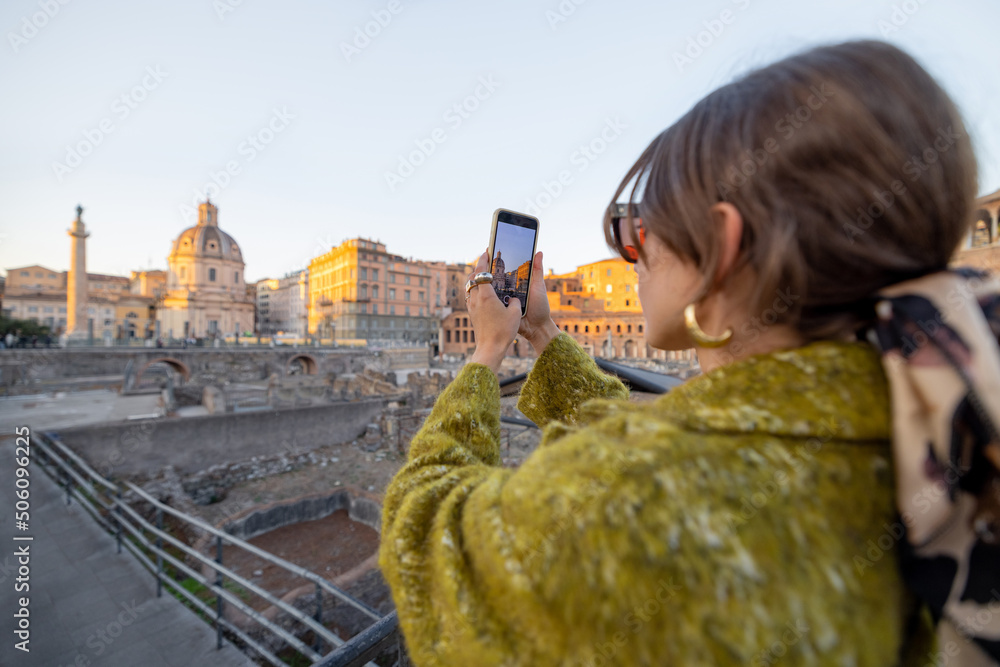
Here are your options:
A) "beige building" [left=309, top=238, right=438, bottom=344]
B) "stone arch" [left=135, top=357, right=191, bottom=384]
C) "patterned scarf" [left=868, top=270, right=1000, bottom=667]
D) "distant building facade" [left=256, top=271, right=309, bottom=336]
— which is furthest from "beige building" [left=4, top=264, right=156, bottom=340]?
"patterned scarf" [left=868, top=270, right=1000, bottom=667]

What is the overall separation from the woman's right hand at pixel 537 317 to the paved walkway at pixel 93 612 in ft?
15.0

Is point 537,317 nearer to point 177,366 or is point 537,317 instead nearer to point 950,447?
point 950,447

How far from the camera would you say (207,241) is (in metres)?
56.4

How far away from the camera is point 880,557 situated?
26.0 inches

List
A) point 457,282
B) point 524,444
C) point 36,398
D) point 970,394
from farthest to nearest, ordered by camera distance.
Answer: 1. point 457,282
2. point 36,398
3. point 524,444
4. point 970,394

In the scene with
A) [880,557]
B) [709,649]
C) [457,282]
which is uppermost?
[457,282]

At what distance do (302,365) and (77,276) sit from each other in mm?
18990

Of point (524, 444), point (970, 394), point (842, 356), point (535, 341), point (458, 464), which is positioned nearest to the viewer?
point (970, 394)

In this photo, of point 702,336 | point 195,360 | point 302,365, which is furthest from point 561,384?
point 302,365

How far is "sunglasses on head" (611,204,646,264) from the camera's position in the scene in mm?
1119

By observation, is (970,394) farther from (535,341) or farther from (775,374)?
(535,341)

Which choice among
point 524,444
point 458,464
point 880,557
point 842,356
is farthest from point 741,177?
point 524,444

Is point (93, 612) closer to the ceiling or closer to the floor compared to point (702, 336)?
closer to the floor

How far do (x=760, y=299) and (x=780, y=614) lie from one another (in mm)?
540
